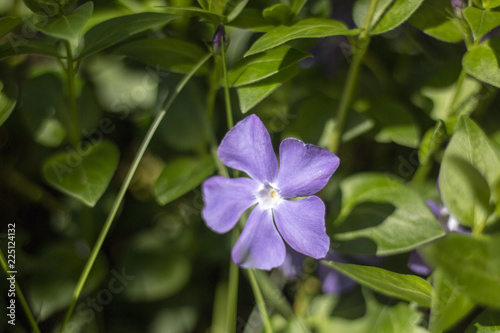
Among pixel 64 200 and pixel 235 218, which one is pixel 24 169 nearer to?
pixel 64 200

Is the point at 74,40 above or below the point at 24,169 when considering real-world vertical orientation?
above

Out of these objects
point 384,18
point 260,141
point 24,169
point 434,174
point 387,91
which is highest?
point 384,18

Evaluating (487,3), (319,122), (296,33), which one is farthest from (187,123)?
(487,3)

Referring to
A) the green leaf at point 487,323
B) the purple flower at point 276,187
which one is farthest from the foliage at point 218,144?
the purple flower at point 276,187

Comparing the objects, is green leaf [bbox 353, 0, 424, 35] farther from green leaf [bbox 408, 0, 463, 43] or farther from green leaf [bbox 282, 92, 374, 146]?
green leaf [bbox 282, 92, 374, 146]

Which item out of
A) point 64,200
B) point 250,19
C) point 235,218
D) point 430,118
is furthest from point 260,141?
point 64,200

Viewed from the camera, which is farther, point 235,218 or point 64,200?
point 64,200

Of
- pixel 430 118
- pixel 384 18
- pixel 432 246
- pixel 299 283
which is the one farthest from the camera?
pixel 299 283
